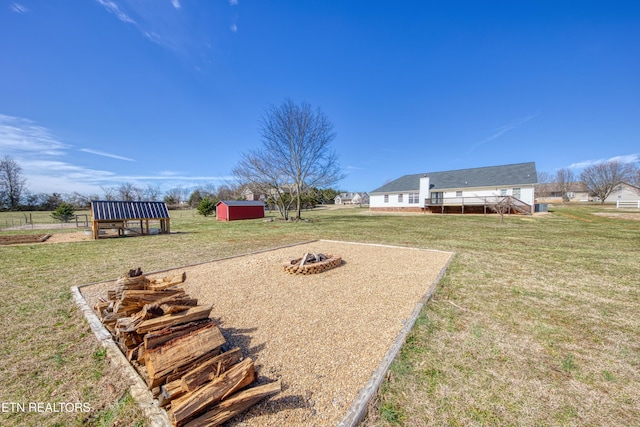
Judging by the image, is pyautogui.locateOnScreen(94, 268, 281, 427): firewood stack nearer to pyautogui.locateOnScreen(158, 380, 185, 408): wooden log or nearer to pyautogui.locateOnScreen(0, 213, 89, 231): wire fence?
pyautogui.locateOnScreen(158, 380, 185, 408): wooden log

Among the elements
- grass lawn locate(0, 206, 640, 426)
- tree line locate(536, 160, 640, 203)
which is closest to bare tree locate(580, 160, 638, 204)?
tree line locate(536, 160, 640, 203)

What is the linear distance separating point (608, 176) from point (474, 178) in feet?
138

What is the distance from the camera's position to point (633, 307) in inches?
160

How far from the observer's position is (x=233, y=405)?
2057mm

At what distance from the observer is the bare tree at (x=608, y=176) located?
46.2 m

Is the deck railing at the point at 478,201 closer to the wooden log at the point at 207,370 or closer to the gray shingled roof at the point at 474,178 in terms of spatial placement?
the gray shingled roof at the point at 474,178

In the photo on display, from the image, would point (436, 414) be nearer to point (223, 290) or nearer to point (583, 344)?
point (583, 344)

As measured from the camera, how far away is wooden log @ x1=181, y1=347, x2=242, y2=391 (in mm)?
2154

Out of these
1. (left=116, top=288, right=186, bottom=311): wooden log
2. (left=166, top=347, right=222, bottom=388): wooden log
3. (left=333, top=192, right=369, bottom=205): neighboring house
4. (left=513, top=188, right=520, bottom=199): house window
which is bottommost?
(left=166, top=347, right=222, bottom=388): wooden log

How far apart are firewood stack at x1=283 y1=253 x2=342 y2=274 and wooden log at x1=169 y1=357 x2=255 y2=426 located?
12.1 feet

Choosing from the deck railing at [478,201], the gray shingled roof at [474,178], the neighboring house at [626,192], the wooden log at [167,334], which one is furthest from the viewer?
the neighboring house at [626,192]

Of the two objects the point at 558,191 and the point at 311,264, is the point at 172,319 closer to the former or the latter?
the point at 311,264

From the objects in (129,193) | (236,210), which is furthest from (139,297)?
(129,193)

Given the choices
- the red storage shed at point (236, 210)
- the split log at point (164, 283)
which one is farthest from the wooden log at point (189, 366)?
the red storage shed at point (236, 210)
